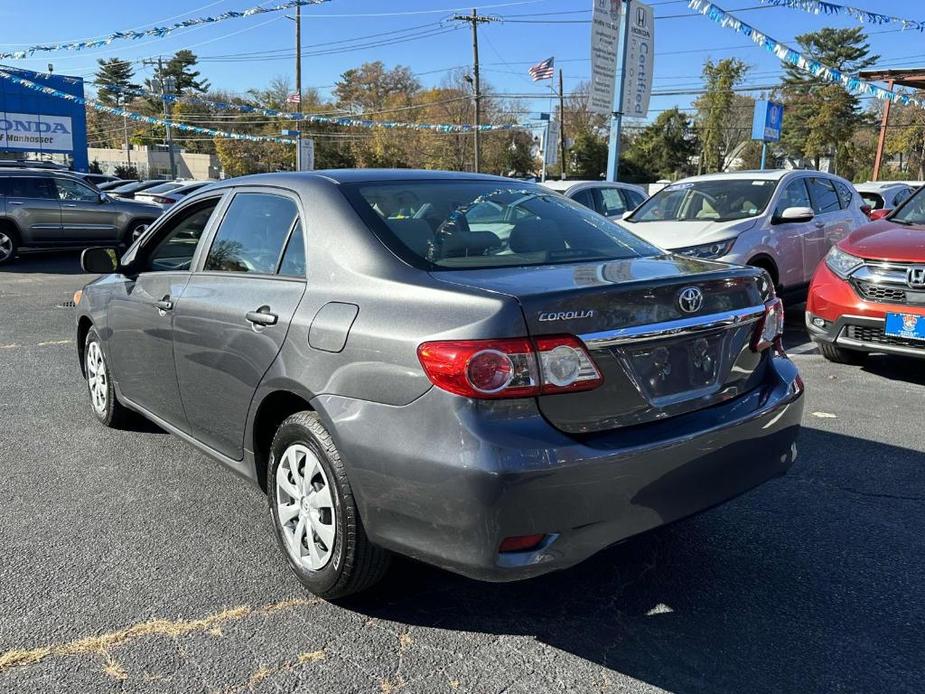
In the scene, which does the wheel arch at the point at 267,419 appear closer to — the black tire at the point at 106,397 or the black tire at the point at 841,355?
the black tire at the point at 106,397

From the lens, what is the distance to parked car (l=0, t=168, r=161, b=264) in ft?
A: 45.9

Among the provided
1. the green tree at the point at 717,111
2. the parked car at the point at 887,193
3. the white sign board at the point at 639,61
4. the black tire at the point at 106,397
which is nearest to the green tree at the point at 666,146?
the green tree at the point at 717,111

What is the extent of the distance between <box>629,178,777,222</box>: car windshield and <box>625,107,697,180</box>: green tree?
58.0 m

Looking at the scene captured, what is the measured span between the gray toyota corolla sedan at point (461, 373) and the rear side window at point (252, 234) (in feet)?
0.04

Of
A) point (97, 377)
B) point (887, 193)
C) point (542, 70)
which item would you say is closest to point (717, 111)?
point (542, 70)

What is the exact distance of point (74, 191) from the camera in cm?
1469

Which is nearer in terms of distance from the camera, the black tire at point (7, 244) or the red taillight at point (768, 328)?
the red taillight at point (768, 328)

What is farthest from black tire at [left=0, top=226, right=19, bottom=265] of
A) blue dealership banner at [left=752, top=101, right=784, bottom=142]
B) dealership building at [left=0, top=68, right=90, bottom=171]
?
blue dealership banner at [left=752, top=101, right=784, bottom=142]

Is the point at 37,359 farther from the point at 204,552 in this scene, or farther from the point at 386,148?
the point at 386,148

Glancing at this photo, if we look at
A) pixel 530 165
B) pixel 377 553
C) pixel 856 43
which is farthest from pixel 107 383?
pixel 856 43

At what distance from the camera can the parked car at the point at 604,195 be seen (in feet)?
38.7

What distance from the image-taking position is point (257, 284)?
318 cm

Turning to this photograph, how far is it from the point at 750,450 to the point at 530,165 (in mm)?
66275

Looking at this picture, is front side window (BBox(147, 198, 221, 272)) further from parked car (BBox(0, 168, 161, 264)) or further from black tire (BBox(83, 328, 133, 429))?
parked car (BBox(0, 168, 161, 264))
